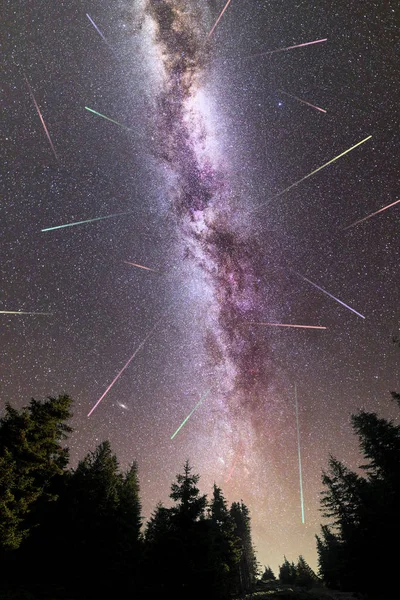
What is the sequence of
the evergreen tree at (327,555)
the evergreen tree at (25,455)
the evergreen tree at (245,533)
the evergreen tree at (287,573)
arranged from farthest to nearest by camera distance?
the evergreen tree at (287,573), the evergreen tree at (245,533), the evergreen tree at (327,555), the evergreen tree at (25,455)

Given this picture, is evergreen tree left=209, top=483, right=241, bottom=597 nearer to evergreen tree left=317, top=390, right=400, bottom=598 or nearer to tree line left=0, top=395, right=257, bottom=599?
tree line left=0, top=395, right=257, bottom=599

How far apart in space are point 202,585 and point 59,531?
12765mm

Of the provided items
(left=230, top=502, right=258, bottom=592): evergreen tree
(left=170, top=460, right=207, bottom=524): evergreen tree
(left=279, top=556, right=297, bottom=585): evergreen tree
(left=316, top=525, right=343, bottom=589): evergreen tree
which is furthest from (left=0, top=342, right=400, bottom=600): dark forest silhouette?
(left=279, top=556, right=297, bottom=585): evergreen tree

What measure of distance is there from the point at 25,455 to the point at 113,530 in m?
10.5

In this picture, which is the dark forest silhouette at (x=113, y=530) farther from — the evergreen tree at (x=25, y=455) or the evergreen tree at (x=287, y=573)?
the evergreen tree at (x=287, y=573)

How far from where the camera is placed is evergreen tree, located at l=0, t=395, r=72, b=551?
49.0 ft

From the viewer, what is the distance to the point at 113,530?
21.9m

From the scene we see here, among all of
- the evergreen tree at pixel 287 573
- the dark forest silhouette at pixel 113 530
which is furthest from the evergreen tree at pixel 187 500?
the evergreen tree at pixel 287 573

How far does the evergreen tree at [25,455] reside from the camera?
1493 cm

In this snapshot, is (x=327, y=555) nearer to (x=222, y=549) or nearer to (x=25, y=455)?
(x=222, y=549)

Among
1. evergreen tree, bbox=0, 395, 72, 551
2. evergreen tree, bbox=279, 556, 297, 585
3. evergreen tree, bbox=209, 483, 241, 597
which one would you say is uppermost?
evergreen tree, bbox=0, 395, 72, 551

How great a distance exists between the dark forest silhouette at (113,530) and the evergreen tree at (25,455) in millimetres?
60

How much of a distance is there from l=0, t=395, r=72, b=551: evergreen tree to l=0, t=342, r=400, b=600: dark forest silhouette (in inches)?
2.4

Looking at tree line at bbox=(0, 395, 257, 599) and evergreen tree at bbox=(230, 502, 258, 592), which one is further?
evergreen tree at bbox=(230, 502, 258, 592)
